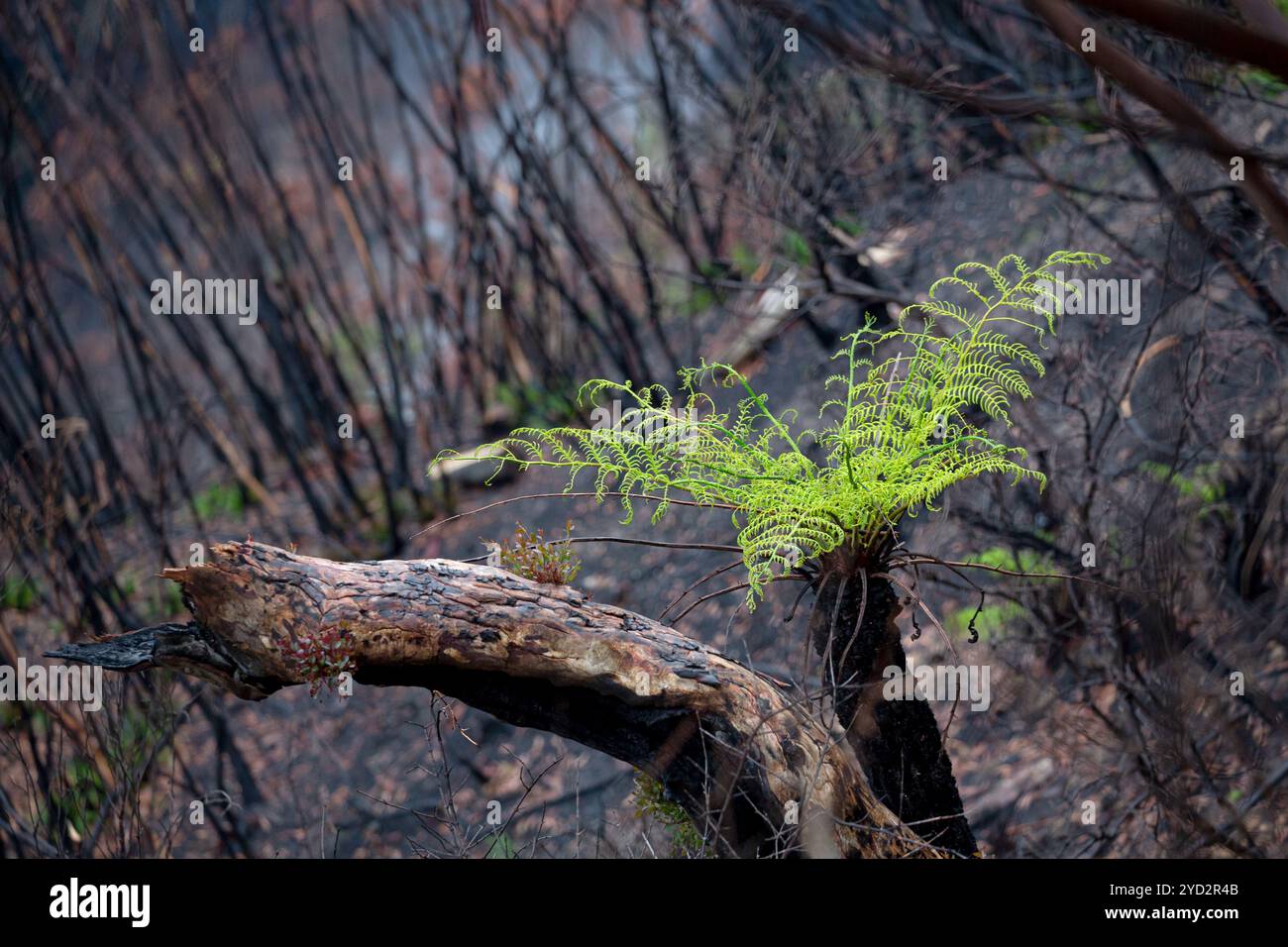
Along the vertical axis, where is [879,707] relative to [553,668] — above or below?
below

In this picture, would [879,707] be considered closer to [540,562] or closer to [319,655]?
[540,562]

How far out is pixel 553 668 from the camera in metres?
2.55

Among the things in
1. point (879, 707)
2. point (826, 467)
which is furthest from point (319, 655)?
point (879, 707)

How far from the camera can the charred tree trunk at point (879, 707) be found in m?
2.72

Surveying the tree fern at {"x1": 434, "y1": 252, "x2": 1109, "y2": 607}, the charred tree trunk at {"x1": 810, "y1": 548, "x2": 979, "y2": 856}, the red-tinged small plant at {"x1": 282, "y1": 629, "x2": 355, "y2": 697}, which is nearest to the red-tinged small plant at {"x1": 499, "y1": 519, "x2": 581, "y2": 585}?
the tree fern at {"x1": 434, "y1": 252, "x2": 1109, "y2": 607}

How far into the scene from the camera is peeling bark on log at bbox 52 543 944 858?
2438 mm

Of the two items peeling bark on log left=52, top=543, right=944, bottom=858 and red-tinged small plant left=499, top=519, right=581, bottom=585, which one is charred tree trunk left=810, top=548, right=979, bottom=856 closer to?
peeling bark on log left=52, top=543, right=944, bottom=858

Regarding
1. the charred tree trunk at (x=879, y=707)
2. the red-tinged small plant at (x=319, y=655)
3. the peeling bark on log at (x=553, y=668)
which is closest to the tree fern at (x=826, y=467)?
the charred tree trunk at (x=879, y=707)

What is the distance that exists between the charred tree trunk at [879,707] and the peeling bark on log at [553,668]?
146 millimetres

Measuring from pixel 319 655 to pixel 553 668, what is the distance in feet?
1.66

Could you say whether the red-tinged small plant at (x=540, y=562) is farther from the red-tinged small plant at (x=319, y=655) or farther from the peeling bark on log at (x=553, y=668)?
the red-tinged small plant at (x=319, y=655)

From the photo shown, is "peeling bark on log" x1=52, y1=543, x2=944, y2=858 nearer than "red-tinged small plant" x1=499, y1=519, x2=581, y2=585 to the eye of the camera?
Yes

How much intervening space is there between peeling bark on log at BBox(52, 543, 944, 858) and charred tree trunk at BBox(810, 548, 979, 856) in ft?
0.48

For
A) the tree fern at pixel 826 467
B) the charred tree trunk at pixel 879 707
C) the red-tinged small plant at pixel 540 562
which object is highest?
the tree fern at pixel 826 467
